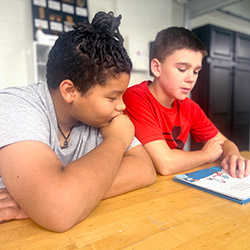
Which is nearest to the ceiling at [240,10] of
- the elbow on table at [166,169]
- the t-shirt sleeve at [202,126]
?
the t-shirt sleeve at [202,126]

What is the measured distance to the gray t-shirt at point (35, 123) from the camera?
56cm

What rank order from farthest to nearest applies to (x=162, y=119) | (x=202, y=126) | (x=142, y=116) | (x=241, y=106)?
(x=241, y=106) → (x=202, y=126) → (x=162, y=119) → (x=142, y=116)

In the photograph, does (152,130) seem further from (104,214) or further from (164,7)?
(164,7)

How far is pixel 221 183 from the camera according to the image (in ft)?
2.40

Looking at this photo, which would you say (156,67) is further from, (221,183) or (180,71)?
(221,183)

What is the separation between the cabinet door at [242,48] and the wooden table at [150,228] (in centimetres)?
333

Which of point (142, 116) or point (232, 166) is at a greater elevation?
point (142, 116)

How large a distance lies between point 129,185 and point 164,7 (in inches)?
126

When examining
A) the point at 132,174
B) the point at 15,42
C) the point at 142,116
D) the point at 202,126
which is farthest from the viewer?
the point at 15,42

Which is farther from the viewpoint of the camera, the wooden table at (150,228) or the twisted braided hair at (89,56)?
the twisted braided hair at (89,56)

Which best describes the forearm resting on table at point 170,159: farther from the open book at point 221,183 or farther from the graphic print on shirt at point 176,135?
the graphic print on shirt at point 176,135

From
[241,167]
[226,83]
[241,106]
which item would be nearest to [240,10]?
[226,83]

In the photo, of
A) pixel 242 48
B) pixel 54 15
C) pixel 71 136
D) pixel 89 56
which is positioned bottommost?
pixel 71 136

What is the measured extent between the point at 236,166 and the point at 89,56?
65 cm
